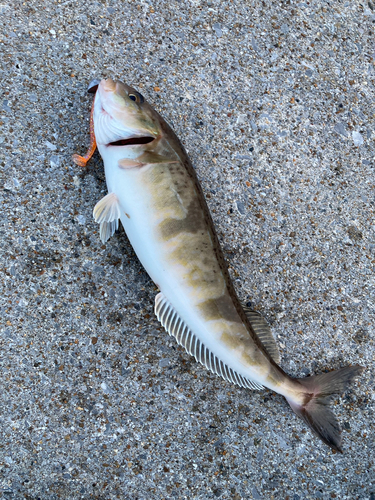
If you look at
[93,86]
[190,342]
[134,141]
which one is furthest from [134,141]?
[190,342]

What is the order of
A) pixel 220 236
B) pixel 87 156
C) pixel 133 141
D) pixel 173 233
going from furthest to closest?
pixel 220 236
pixel 87 156
pixel 133 141
pixel 173 233

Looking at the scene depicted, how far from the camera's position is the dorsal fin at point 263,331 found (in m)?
2.64

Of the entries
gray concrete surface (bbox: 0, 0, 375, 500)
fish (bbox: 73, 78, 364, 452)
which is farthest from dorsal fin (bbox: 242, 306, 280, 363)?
gray concrete surface (bbox: 0, 0, 375, 500)

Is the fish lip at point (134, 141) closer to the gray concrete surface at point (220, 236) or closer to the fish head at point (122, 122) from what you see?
the fish head at point (122, 122)

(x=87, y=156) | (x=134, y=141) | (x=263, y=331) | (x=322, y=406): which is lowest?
(x=322, y=406)

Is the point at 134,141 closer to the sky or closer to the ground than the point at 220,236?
closer to the sky

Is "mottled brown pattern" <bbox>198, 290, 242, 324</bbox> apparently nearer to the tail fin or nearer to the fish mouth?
the tail fin

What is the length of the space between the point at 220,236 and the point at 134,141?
92 cm

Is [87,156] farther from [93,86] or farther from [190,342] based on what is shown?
[190,342]

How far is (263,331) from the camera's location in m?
2.66

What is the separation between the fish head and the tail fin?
73.7 inches

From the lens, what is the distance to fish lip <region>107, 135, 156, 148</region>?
8.01ft

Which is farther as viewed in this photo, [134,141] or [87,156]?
[87,156]

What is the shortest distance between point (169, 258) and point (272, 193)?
1.12 m
